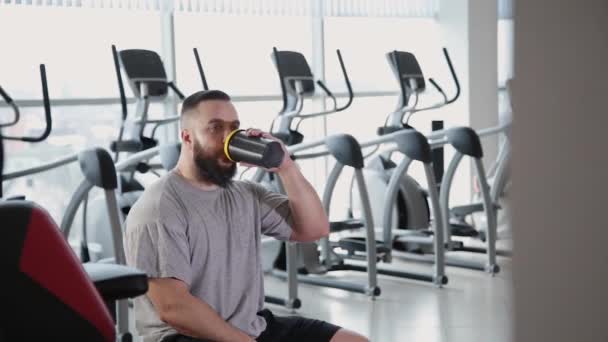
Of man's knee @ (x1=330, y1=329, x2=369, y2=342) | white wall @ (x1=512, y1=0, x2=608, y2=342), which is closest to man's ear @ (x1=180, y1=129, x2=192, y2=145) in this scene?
man's knee @ (x1=330, y1=329, x2=369, y2=342)

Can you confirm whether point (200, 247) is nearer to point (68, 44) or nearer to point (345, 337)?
point (345, 337)

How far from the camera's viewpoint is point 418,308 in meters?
4.86

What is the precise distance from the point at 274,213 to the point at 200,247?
11.9 inches

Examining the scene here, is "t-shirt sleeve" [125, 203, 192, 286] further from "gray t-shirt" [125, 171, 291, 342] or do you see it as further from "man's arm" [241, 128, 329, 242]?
"man's arm" [241, 128, 329, 242]

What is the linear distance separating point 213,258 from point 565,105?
6.81 ft

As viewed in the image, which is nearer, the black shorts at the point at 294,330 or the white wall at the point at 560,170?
the white wall at the point at 560,170

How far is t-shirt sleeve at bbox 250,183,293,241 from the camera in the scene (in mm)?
2660

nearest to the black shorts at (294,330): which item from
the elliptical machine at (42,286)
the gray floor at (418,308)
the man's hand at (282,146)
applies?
the man's hand at (282,146)

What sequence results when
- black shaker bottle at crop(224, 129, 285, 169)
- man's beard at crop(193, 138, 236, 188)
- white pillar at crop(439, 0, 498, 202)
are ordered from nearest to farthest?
black shaker bottle at crop(224, 129, 285, 169) < man's beard at crop(193, 138, 236, 188) < white pillar at crop(439, 0, 498, 202)

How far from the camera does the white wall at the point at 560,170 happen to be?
44 centimetres

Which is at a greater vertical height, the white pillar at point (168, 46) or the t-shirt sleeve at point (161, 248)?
the white pillar at point (168, 46)

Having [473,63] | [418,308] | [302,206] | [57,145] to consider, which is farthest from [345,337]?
[473,63]

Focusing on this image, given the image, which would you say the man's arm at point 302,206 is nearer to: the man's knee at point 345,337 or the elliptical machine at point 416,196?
the man's knee at point 345,337

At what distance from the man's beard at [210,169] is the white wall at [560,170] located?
2.06 metres
